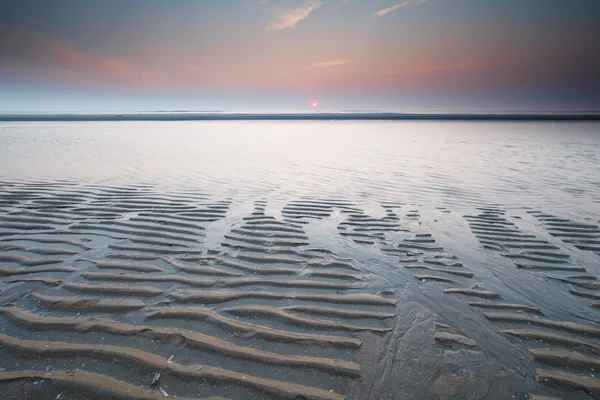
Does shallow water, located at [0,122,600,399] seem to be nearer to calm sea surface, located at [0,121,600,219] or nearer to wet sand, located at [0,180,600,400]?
wet sand, located at [0,180,600,400]

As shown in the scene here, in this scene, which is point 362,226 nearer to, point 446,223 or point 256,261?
point 446,223

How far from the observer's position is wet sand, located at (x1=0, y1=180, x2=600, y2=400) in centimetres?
243

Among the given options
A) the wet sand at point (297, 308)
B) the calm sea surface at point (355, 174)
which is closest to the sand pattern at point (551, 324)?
the wet sand at point (297, 308)

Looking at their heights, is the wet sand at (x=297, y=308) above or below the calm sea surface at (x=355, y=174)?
below

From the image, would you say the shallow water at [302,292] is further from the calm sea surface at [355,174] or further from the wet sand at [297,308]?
the calm sea surface at [355,174]

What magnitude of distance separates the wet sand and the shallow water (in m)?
0.02

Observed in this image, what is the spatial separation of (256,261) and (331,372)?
2.15m

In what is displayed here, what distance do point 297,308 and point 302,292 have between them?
12.9 inches

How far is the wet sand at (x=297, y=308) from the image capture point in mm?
2428

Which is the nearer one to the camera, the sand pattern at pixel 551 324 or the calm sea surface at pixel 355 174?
the sand pattern at pixel 551 324

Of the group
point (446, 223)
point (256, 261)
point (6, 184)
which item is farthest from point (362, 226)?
point (6, 184)

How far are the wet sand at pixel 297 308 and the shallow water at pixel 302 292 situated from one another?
0.02 meters

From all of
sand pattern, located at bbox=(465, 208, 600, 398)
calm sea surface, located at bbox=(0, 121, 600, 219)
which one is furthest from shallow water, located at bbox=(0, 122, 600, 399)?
calm sea surface, located at bbox=(0, 121, 600, 219)

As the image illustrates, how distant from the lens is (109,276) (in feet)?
12.7
